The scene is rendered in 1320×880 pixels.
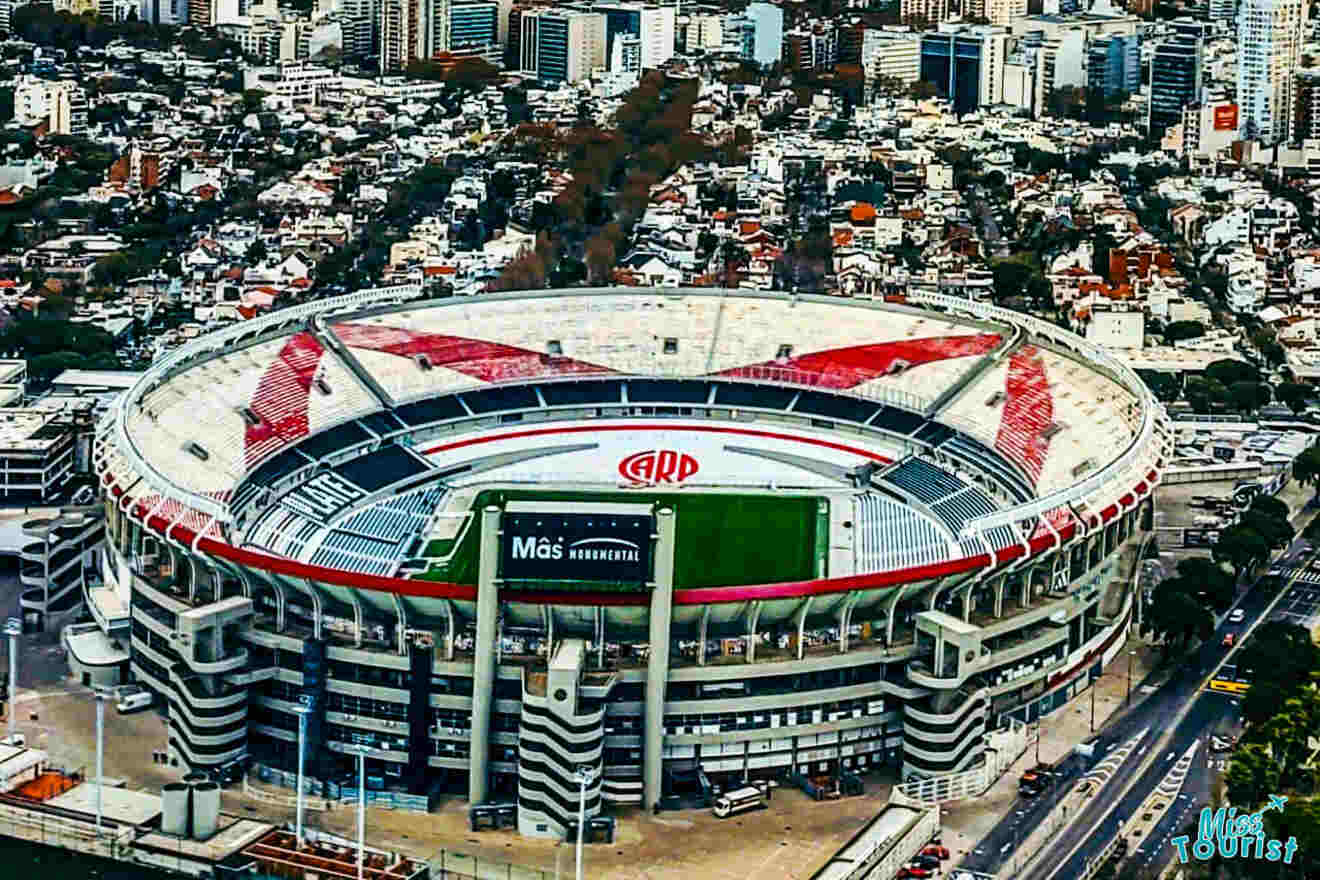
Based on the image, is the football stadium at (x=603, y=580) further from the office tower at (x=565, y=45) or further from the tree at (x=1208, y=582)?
the office tower at (x=565, y=45)

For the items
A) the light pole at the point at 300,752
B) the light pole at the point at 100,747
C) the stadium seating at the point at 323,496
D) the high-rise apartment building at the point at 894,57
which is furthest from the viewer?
the high-rise apartment building at the point at 894,57

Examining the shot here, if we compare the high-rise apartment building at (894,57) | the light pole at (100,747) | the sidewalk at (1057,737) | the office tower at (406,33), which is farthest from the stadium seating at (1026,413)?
the office tower at (406,33)

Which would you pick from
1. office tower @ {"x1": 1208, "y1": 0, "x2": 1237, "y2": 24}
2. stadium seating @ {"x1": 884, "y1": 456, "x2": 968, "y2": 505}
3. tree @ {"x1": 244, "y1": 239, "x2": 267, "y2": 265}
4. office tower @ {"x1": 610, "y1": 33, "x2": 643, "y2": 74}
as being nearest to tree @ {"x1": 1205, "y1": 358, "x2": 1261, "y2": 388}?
stadium seating @ {"x1": 884, "y1": 456, "x2": 968, "y2": 505}

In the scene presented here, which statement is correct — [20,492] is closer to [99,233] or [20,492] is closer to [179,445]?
[179,445]

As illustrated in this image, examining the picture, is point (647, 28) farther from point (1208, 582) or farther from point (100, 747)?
point (100, 747)

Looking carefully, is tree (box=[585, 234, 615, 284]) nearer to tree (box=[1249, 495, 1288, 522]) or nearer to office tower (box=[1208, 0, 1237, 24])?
tree (box=[1249, 495, 1288, 522])

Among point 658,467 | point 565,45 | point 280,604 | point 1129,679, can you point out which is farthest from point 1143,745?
point 565,45
